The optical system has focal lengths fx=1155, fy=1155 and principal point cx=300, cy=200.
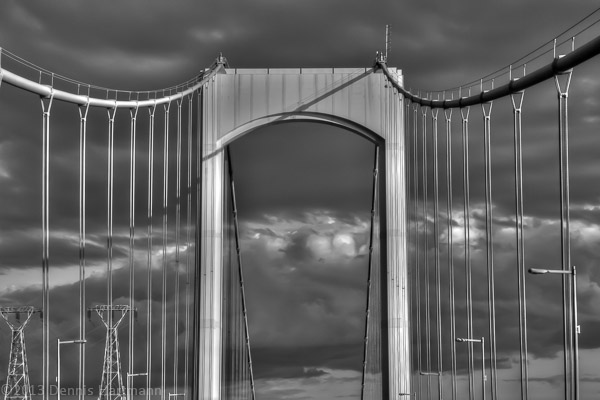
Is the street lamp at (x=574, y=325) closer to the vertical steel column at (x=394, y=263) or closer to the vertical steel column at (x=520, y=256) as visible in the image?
the vertical steel column at (x=520, y=256)

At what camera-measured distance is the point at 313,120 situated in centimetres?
3344

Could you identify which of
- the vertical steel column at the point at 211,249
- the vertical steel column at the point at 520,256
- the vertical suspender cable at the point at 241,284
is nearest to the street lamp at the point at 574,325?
the vertical steel column at the point at 520,256

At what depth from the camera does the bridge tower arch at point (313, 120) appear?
106 feet

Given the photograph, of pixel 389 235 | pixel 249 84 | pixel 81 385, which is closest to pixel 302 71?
pixel 249 84

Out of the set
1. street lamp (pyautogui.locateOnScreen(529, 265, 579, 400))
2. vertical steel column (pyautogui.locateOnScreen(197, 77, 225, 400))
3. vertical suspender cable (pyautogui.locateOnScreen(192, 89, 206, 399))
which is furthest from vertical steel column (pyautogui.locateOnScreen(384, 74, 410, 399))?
street lamp (pyautogui.locateOnScreen(529, 265, 579, 400))

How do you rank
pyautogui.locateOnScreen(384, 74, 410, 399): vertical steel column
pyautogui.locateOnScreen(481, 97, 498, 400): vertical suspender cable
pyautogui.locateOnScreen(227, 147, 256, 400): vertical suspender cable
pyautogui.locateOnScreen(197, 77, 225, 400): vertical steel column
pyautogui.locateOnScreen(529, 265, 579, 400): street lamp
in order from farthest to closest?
1. pyautogui.locateOnScreen(227, 147, 256, 400): vertical suspender cable
2. pyautogui.locateOnScreen(384, 74, 410, 399): vertical steel column
3. pyautogui.locateOnScreen(197, 77, 225, 400): vertical steel column
4. pyautogui.locateOnScreen(481, 97, 498, 400): vertical suspender cable
5. pyautogui.locateOnScreen(529, 265, 579, 400): street lamp

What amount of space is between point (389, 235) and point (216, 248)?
4.90 m

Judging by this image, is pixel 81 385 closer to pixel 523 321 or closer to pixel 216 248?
pixel 523 321

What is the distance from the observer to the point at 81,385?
72.5ft

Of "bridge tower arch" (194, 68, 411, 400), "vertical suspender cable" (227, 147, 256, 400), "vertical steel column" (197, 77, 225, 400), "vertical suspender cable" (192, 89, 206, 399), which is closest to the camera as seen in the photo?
"vertical steel column" (197, 77, 225, 400)

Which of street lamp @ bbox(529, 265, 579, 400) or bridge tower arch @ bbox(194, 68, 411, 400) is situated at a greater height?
bridge tower arch @ bbox(194, 68, 411, 400)

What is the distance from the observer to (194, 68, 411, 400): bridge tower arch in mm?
32219

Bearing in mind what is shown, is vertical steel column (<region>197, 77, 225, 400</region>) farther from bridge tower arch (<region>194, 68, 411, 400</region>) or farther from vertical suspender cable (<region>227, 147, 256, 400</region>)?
vertical suspender cable (<region>227, 147, 256, 400</region>)

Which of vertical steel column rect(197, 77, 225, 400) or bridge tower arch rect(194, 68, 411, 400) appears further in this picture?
bridge tower arch rect(194, 68, 411, 400)
